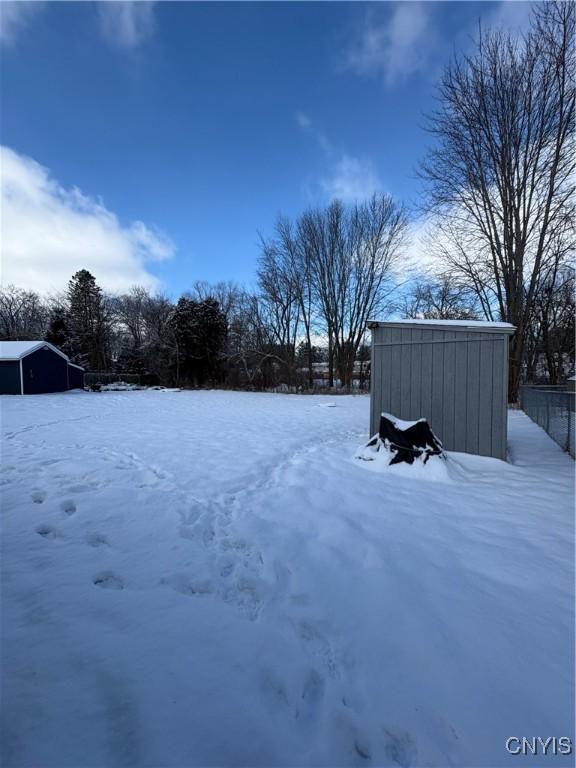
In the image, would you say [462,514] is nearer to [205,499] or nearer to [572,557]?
[572,557]

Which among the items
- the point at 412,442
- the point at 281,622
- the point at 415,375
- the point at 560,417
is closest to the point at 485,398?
the point at 415,375

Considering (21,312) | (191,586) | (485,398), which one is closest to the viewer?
(191,586)

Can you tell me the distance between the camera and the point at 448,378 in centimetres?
561

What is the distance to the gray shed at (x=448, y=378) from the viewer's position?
5.28 meters

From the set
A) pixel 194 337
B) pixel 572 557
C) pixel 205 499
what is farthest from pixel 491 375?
pixel 194 337

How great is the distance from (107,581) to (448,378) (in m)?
5.23

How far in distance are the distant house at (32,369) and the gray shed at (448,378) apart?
20.9 m

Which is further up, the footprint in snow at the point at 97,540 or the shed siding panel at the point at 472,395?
the shed siding panel at the point at 472,395

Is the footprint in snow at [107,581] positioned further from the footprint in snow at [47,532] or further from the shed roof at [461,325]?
the shed roof at [461,325]

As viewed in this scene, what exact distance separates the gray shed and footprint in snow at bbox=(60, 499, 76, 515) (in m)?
4.69

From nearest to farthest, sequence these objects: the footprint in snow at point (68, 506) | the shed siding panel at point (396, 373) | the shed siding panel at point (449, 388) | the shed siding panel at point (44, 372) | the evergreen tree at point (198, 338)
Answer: the footprint in snow at point (68, 506)
the shed siding panel at point (449, 388)
the shed siding panel at point (396, 373)
the shed siding panel at point (44, 372)
the evergreen tree at point (198, 338)

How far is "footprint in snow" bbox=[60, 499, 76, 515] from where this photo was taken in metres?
3.25

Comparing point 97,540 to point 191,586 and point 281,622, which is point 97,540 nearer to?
point 191,586

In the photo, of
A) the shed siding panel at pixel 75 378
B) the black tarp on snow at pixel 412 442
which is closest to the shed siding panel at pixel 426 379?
the black tarp on snow at pixel 412 442
